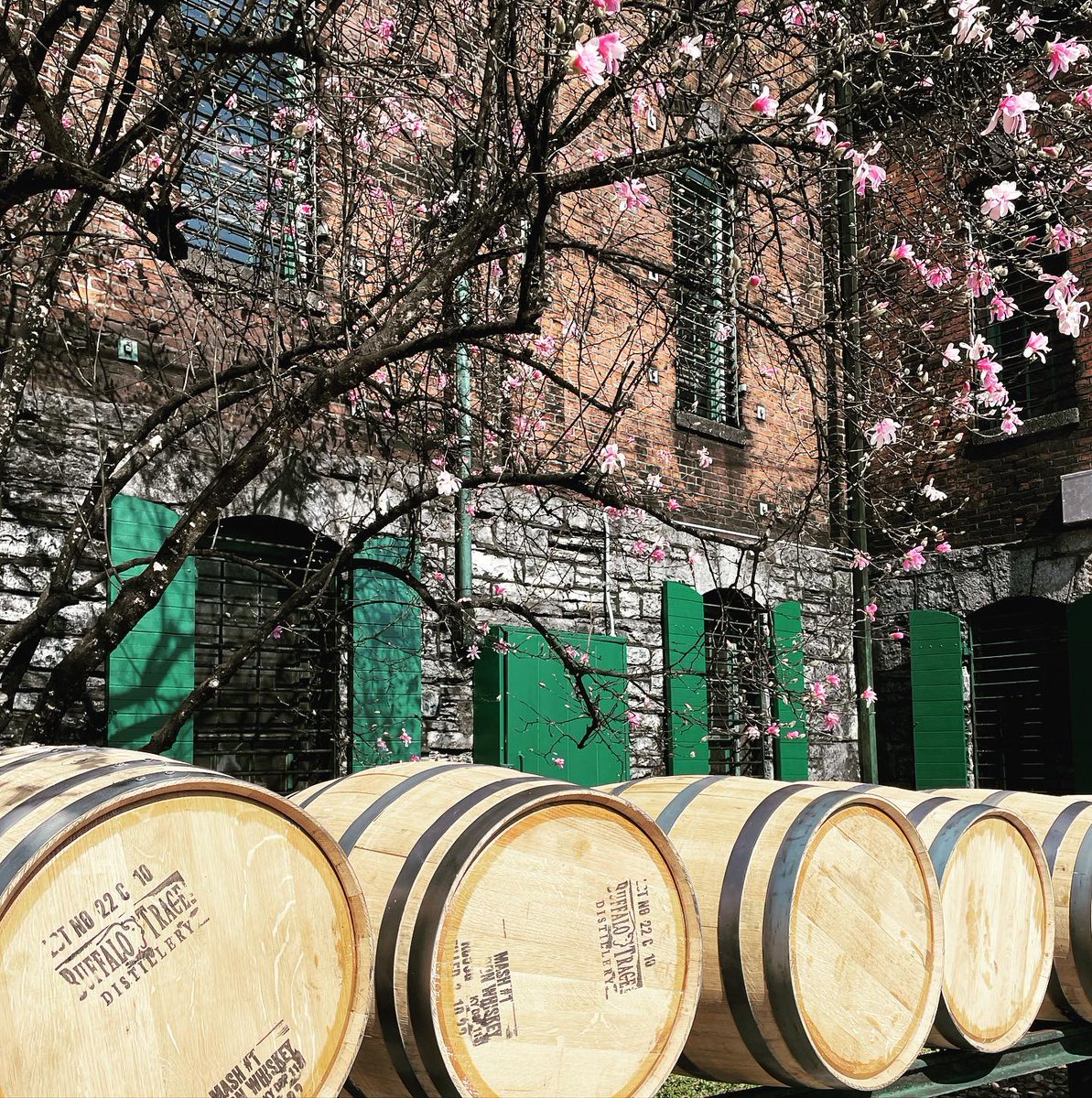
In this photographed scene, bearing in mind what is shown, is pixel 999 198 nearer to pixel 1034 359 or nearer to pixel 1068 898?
pixel 1068 898

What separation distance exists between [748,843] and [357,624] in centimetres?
411

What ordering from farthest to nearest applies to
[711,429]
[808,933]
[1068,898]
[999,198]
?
[711,429] → [999,198] → [1068,898] → [808,933]

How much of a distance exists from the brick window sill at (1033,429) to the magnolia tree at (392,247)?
1.62m

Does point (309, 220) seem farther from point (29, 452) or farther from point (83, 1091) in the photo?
point (83, 1091)

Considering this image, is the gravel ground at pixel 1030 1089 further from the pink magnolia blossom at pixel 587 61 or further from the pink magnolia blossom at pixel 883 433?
the pink magnolia blossom at pixel 587 61

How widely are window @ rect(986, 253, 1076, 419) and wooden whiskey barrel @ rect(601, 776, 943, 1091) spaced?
755 centimetres

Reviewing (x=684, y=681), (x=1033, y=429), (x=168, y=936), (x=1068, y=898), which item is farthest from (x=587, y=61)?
(x=1033, y=429)

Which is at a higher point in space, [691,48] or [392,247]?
[392,247]

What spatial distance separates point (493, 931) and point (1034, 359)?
9330 mm

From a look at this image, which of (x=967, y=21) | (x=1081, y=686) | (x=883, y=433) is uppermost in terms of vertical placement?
(x=967, y=21)

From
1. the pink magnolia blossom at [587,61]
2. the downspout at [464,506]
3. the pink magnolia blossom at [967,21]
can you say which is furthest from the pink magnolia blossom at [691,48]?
the downspout at [464,506]

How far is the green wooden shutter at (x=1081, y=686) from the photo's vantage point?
30.0 ft

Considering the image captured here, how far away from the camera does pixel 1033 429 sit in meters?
10.0

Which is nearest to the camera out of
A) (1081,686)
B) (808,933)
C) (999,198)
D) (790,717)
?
(808,933)
